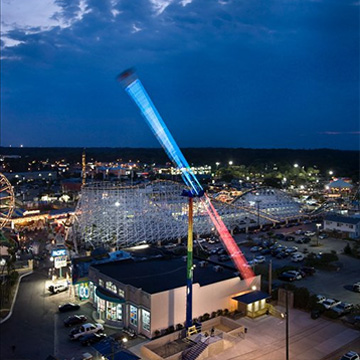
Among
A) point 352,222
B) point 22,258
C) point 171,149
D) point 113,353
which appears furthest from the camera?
point 352,222

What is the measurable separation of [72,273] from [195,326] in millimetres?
7155

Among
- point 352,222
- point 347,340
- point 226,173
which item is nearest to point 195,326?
point 347,340

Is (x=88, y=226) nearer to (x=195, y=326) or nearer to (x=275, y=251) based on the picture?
(x=275, y=251)

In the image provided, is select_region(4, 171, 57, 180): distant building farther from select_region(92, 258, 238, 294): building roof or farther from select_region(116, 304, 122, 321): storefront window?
select_region(116, 304, 122, 321): storefront window

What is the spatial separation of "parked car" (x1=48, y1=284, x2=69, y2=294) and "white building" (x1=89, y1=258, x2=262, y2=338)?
181 cm

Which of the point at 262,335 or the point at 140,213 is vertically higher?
the point at 140,213

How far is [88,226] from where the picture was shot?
77.4 feet

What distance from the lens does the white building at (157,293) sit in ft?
40.0

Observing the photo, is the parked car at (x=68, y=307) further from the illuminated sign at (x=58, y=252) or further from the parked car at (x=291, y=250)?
the parked car at (x=291, y=250)

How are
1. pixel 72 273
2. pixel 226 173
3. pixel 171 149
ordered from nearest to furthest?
1. pixel 171 149
2. pixel 72 273
3. pixel 226 173

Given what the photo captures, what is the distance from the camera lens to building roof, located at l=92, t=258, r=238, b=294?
12961 millimetres

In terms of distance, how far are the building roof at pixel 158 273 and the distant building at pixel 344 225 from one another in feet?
47.5

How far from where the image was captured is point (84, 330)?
12023 millimetres

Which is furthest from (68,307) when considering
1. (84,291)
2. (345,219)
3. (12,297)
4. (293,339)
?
(345,219)
